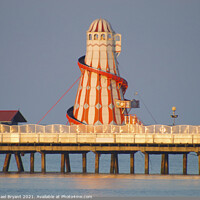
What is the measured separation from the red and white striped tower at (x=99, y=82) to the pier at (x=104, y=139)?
7844 mm

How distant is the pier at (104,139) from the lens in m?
96.2

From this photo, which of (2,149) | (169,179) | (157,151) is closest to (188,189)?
(169,179)

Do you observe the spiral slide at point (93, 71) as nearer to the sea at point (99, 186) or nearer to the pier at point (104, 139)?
the pier at point (104, 139)

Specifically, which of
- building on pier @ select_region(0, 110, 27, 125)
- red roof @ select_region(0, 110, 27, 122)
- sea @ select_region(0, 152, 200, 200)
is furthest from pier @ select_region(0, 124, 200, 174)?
red roof @ select_region(0, 110, 27, 122)

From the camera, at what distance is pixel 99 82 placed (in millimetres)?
108500

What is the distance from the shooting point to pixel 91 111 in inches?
4250

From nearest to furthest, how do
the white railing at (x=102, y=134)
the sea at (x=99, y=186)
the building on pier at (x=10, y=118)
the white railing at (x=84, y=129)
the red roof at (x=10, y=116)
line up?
the sea at (x=99, y=186) < the white railing at (x=102, y=134) < the white railing at (x=84, y=129) < the building on pier at (x=10, y=118) < the red roof at (x=10, y=116)

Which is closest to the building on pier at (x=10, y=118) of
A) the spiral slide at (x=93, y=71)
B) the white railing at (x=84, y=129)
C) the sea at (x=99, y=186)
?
the white railing at (x=84, y=129)

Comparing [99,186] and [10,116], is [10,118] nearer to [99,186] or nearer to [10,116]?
[10,116]

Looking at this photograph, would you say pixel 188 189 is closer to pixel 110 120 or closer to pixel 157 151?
pixel 157 151

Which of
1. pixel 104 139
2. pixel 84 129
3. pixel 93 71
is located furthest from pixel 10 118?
pixel 104 139

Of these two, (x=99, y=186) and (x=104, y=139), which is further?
(x=104, y=139)

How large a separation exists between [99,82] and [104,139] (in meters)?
12.6

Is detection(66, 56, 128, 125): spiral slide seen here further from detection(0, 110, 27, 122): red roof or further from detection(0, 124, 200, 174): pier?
detection(0, 124, 200, 174): pier
